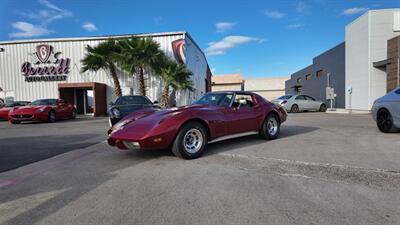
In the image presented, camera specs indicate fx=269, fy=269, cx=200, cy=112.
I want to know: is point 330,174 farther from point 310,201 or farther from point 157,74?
point 157,74

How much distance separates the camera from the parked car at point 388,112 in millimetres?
7199

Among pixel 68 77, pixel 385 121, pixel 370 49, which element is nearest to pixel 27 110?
pixel 68 77

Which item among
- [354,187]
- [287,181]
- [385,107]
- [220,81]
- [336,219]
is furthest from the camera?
[220,81]

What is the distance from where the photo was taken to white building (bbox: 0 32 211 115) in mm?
20953

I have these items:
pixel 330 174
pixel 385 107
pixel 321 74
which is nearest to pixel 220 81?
pixel 321 74

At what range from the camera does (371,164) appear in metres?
4.40

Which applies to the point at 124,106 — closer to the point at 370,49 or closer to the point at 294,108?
the point at 294,108

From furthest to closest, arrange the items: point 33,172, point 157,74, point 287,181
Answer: point 157,74 → point 33,172 → point 287,181

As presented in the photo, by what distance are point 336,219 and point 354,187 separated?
1079 millimetres

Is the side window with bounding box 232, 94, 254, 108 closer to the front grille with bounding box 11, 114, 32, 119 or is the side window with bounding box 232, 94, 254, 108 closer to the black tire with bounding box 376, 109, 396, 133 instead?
the black tire with bounding box 376, 109, 396, 133

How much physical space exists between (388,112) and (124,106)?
8.04 m

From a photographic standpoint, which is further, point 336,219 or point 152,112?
point 152,112

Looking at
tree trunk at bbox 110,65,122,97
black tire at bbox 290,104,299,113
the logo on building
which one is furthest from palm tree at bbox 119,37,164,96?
black tire at bbox 290,104,299,113

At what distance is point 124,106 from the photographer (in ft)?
30.2
